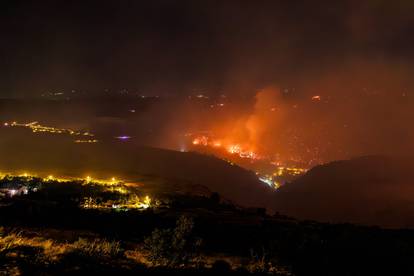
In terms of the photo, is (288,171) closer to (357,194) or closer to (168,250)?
(357,194)

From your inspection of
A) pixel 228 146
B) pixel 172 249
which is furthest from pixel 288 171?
pixel 172 249

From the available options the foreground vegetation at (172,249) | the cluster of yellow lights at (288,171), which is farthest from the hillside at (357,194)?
the cluster of yellow lights at (288,171)

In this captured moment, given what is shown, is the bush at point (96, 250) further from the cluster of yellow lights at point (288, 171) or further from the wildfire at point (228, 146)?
the wildfire at point (228, 146)

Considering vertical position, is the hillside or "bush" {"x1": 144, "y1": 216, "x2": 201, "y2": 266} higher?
the hillside

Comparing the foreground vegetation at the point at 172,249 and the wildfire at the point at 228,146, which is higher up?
the wildfire at the point at 228,146

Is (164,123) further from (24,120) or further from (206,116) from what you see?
(24,120)

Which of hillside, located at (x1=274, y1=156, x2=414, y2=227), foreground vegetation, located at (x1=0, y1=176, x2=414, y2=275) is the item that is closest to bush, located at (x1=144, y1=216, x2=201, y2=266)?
foreground vegetation, located at (x1=0, y1=176, x2=414, y2=275)

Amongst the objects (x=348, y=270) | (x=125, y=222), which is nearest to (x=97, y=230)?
(x=125, y=222)

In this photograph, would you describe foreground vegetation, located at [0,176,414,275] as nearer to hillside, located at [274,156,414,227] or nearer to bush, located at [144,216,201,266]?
bush, located at [144,216,201,266]
